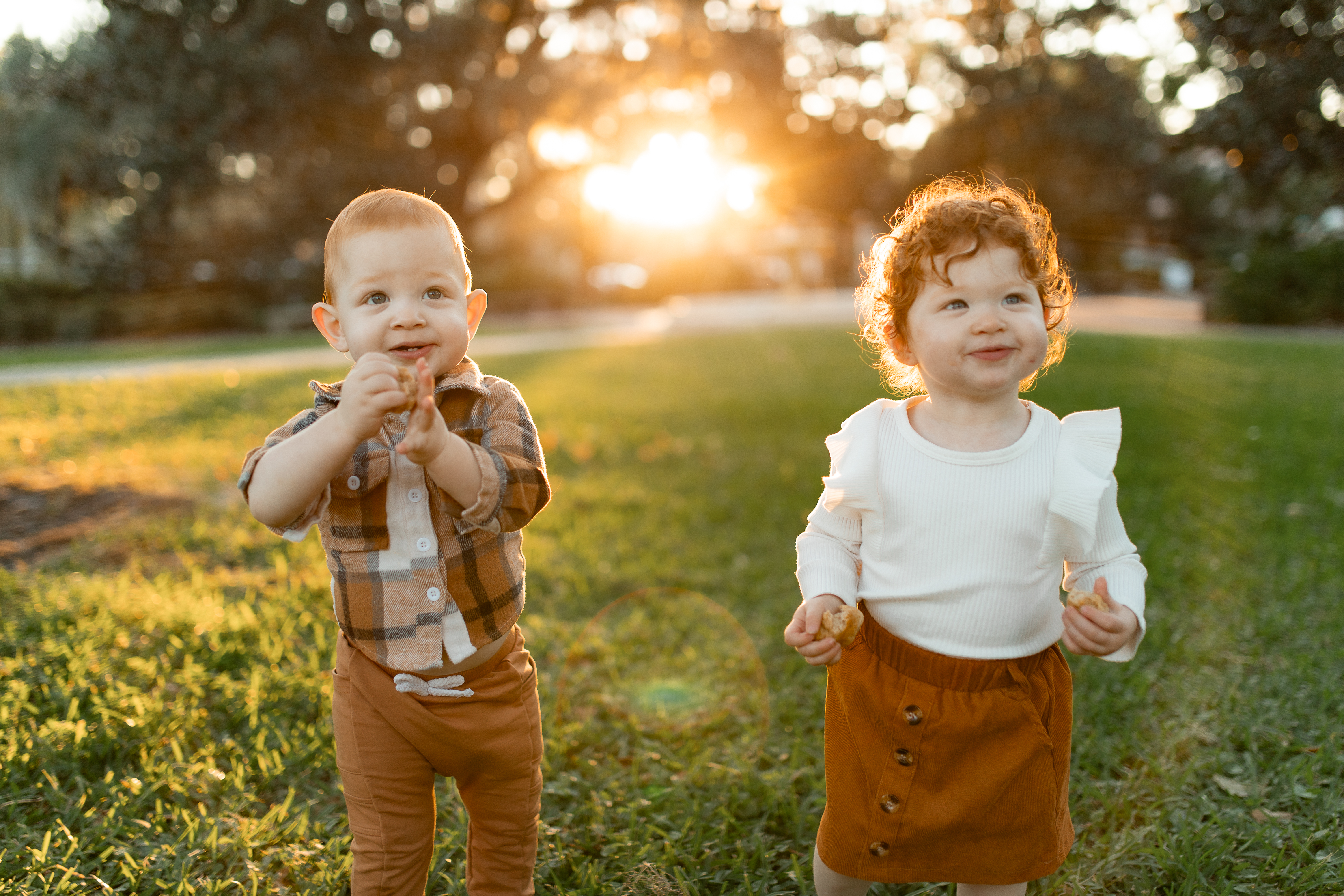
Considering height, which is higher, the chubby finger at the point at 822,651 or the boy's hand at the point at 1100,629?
the boy's hand at the point at 1100,629

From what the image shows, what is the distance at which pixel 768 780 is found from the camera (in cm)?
277

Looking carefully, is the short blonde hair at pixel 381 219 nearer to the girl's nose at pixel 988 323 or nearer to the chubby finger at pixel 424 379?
the chubby finger at pixel 424 379

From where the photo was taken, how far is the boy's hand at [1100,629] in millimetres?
1624

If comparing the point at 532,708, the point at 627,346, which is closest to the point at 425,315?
the point at 532,708

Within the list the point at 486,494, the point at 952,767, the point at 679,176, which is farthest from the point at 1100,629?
the point at 679,176

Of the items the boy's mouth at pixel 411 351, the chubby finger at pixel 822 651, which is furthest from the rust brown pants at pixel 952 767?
the boy's mouth at pixel 411 351

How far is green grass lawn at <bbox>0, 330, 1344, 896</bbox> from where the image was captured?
2359 millimetres

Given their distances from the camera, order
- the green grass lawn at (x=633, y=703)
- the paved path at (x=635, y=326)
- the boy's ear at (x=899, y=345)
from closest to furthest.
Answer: the boy's ear at (x=899, y=345), the green grass lawn at (x=633, y=703), the paved path at (x=635, y=326)

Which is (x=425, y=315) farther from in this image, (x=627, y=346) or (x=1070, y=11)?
(x=627, y=346)

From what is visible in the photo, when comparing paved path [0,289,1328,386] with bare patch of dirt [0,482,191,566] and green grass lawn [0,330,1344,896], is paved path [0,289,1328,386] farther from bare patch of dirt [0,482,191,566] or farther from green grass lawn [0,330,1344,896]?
bare patch of dirt [0,482,191,566]

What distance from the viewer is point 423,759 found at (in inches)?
72.8

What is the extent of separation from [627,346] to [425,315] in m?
14.1

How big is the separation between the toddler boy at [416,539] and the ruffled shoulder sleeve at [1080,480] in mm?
897

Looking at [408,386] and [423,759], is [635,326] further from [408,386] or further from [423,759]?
[408,386]
